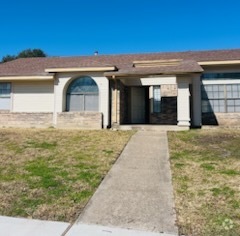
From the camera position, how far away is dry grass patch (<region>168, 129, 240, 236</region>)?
4430 mm

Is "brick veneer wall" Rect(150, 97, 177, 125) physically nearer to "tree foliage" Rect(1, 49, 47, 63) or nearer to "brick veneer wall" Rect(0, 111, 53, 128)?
"brick veneer wall" Rect(0, 111, 53, 128)

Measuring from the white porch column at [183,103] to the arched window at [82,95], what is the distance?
4394 mm

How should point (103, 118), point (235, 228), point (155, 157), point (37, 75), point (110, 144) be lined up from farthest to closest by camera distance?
point (37, 75)
point (103, 118)
point (110, 144)
point (155, 157)
point (235, 228)

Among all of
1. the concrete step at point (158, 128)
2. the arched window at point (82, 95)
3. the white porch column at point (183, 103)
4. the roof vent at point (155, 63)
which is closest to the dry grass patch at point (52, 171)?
the concrete step at point (158, 128)

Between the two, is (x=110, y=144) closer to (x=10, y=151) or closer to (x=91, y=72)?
(x=10, y=151)

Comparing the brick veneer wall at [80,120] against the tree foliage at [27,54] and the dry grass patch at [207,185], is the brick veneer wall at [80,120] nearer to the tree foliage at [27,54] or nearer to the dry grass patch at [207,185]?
the dry grass patch at [207,185]

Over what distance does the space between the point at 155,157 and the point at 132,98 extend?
29.7 feet

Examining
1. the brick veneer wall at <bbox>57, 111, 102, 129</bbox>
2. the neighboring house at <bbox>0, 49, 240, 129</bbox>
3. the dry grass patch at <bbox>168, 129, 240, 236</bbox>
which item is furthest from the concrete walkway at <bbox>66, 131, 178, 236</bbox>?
the neighboring house at <bbox>0, 49, 240, 129</bbox>

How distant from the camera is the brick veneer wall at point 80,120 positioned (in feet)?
48.7

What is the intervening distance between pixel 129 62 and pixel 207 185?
13.6 m

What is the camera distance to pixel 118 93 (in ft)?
49.5

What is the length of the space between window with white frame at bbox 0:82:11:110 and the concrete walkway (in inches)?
443

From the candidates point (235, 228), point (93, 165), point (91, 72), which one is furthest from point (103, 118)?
point (235, 228)

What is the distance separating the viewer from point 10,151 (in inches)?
360
